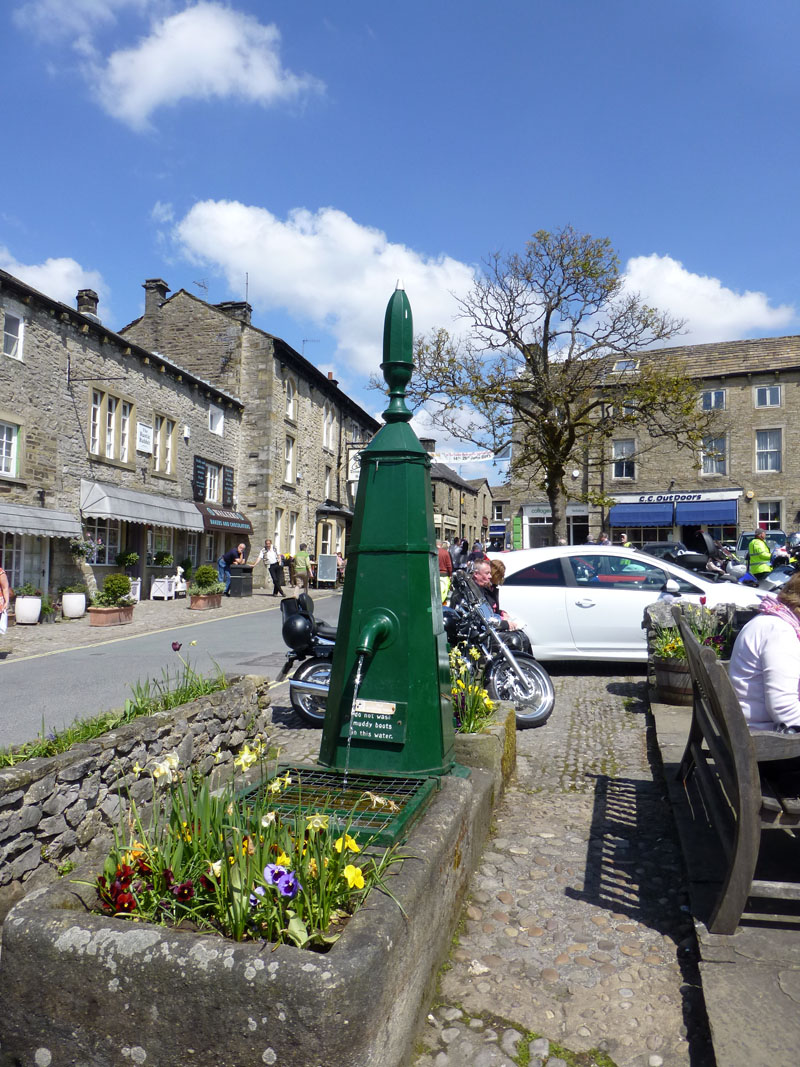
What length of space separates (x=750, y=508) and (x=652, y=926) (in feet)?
115

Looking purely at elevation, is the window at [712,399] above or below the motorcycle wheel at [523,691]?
above

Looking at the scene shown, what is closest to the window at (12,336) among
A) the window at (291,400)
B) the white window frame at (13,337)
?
the white window frame at (13,337)

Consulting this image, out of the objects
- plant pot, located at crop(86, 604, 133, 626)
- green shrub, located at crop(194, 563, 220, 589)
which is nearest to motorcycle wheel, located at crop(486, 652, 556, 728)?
plant pot, located at crop(86, 604, 133, 626)

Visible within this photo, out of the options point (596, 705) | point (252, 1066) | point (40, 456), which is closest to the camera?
point (252, 1066)

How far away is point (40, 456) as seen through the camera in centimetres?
1736

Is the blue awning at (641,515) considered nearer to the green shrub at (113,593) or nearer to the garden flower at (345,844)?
the green shrub at (113,593)

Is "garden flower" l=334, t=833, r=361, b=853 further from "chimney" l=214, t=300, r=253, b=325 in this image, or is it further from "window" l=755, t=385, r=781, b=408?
"window" l=755, t=385, r=781, b=408

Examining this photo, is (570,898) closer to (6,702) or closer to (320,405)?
(6,702)

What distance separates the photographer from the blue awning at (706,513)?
35000mm

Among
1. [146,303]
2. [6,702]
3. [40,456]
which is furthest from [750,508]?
[6,702]

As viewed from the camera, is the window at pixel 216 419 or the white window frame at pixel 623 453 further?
→ the white window frame at pixel 623 453

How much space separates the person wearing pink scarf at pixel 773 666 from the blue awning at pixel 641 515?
34134 millimetres

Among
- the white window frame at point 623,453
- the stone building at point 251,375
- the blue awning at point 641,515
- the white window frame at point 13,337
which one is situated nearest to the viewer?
the white window frame at point 13,337

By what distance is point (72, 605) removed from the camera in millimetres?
17047
